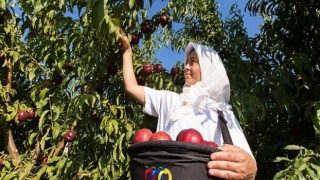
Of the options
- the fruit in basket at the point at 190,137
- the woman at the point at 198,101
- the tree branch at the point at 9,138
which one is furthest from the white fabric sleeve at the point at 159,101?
the tree branch at the point at 9,138

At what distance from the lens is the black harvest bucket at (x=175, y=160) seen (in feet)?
3.98

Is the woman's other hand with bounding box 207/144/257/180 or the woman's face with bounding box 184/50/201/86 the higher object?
the woman's face with bounding box 184/50/201/86

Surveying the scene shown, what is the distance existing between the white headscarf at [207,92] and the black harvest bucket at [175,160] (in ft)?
1.72

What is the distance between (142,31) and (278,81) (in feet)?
2.92

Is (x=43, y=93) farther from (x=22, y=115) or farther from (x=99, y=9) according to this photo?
(x=99, y=9)

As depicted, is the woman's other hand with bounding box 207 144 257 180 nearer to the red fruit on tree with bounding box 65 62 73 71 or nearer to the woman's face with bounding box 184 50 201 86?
the woman's face with bounding box 184 50 201 86

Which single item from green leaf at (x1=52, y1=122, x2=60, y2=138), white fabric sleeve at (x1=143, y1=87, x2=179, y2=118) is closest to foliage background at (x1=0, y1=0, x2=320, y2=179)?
green leaf at (x1=52, y1=122, x2=60, y2=138)

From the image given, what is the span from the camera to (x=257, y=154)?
3.19 meters

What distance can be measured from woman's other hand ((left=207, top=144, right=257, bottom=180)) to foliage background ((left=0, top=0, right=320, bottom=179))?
2.59 feet

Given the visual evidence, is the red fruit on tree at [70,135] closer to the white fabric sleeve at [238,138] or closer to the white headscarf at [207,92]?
the white headscarf at [207,92]

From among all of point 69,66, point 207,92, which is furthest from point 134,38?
point 207,92

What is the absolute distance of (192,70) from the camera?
189 centimetres

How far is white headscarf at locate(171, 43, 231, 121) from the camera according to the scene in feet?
5.84

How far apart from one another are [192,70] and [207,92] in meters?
0.14
